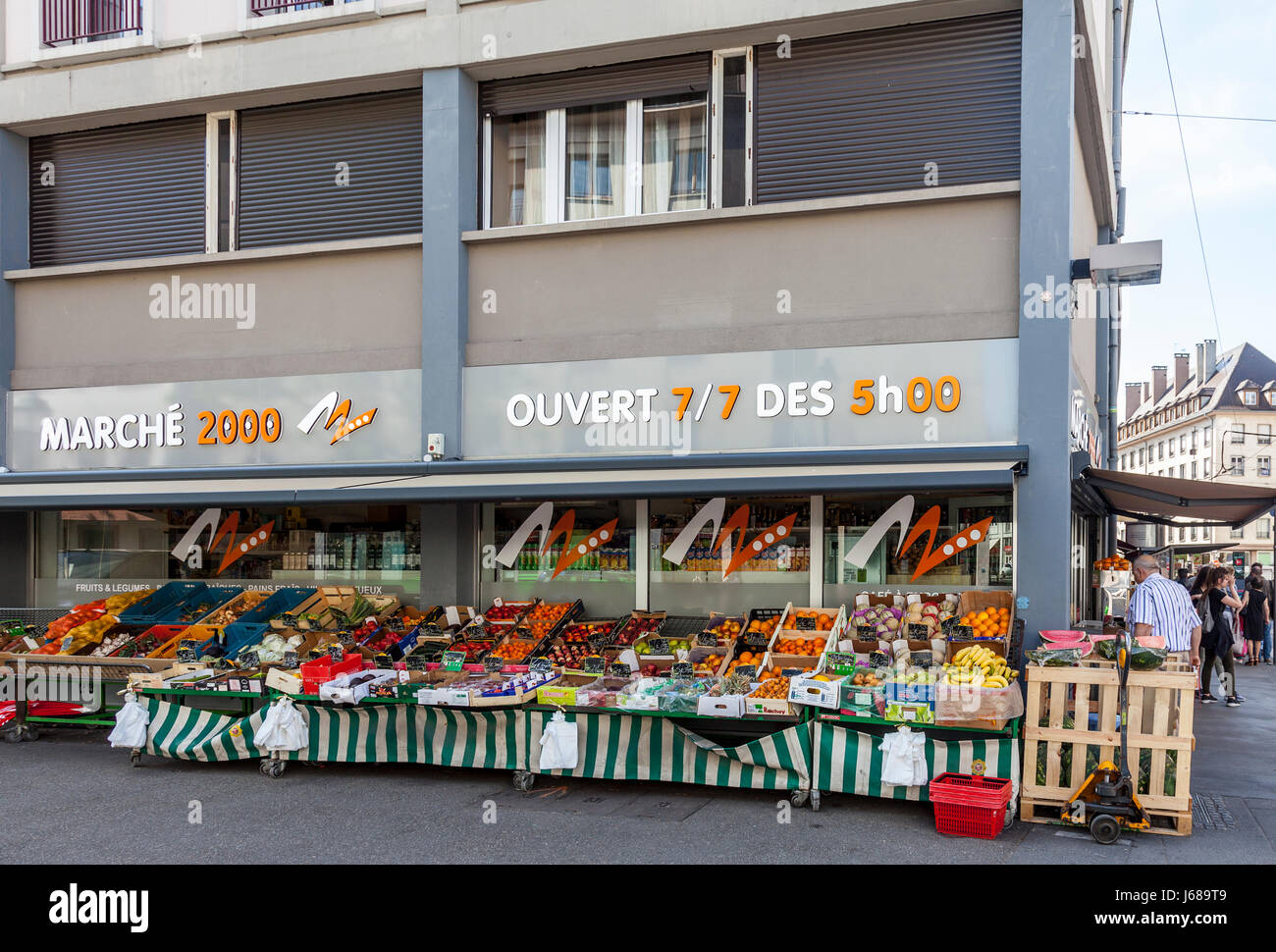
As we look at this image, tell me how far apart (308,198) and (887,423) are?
737 cm

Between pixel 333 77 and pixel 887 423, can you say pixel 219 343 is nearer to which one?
pixel 333 77

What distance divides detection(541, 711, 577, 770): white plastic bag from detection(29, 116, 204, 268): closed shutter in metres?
7.97

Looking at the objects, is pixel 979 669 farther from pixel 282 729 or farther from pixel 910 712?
pixel 282 729

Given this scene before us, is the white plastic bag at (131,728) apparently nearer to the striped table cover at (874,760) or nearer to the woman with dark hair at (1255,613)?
the striped table cover at (874,760)

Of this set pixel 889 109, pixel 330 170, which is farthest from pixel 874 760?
pixel 330 170

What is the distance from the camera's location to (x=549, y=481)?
9867 mm

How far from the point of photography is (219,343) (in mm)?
12328

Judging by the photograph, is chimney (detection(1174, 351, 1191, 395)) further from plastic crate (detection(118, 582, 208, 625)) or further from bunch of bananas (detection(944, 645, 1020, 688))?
plastic crate (detection(118, 582, 208, 625))

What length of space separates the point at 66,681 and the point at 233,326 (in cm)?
442

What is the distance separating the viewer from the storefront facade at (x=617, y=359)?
9.64m

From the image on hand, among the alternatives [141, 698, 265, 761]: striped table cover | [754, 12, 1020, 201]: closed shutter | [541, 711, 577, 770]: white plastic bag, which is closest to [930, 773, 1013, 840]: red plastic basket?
[541, 711, 577, 770]: white plastic bag

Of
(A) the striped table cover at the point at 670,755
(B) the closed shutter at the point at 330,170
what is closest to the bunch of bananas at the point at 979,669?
(A) the striped table cover at the point at 670,755

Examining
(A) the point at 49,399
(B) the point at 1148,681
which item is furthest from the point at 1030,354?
(A) the point at 49,399

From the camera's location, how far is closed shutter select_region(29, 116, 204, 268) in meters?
12.8
